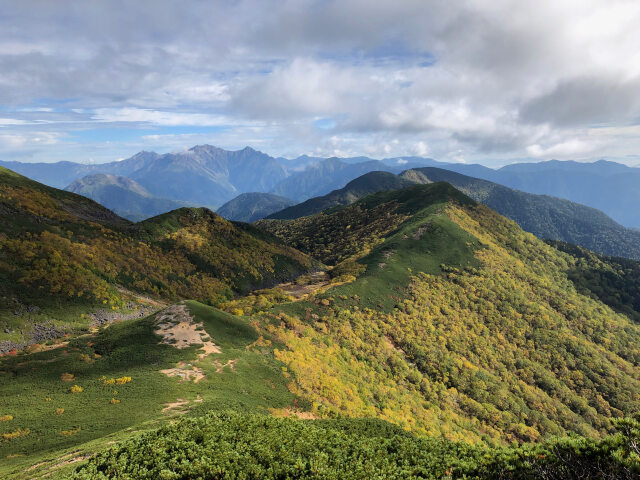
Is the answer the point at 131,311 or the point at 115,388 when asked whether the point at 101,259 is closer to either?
the point at 131,311

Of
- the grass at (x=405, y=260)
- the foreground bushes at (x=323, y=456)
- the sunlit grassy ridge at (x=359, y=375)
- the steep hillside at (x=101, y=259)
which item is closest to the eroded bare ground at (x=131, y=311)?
the steep hillside at (x=101, y=259)

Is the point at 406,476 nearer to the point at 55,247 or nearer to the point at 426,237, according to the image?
the point at 55,247

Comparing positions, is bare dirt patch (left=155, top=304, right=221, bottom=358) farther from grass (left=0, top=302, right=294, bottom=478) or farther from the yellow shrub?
the yellow shrub

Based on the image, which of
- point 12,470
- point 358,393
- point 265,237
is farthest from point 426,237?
point 12,470

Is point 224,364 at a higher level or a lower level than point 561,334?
higher

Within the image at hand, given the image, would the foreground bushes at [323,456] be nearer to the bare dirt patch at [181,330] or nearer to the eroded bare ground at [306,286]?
the bare dirt patch at [181,330]

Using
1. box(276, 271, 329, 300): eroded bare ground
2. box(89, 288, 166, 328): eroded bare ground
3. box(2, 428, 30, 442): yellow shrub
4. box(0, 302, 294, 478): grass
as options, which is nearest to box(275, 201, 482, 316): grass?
box(276, 271, 329, 300): eroded bare ground

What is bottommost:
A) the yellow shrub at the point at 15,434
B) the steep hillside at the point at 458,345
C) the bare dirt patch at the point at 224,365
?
the steep hillside at the point at 458,345
